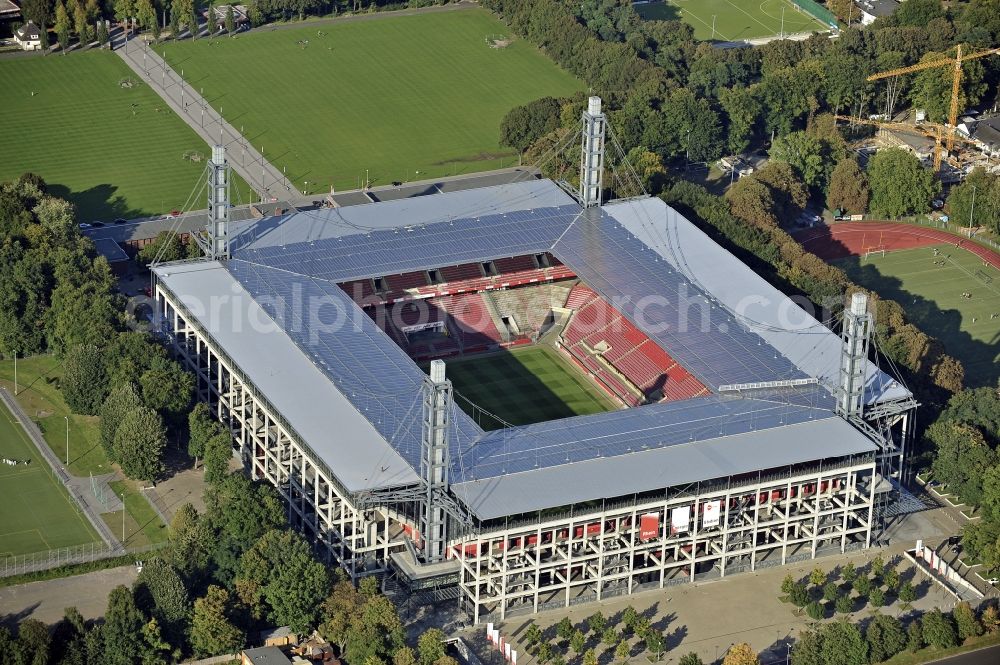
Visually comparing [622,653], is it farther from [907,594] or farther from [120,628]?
[120,628]

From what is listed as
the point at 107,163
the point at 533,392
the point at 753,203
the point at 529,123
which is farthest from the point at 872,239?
the point at 107,163

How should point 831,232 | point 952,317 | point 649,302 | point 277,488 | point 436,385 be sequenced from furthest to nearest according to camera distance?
point 831,232, point 952,317, point 649,302, point 277,488, point 436,385

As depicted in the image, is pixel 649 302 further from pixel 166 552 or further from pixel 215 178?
pixel 166 552

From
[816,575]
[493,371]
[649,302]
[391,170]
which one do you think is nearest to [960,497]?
[816,575]

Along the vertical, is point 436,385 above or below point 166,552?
above

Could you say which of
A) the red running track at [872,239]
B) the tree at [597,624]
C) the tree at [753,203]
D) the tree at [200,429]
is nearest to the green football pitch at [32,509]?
the tree at [200,429]

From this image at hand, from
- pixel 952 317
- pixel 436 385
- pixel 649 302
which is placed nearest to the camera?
pixel 436 385

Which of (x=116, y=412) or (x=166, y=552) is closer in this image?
(x=166, y=552)

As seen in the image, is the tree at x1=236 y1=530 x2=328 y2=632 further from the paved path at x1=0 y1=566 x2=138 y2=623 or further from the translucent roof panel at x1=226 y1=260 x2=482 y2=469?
the translucent roof panel at x1=226 y1=260 x2=482 y2=469
